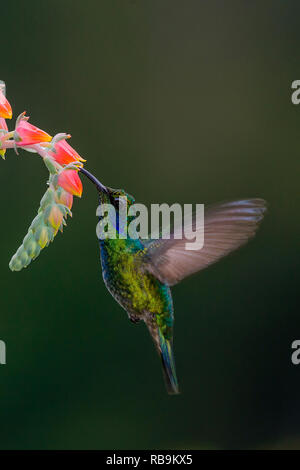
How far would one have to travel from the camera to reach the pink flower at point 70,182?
728 mm

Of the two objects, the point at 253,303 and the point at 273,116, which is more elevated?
the point at 273,116

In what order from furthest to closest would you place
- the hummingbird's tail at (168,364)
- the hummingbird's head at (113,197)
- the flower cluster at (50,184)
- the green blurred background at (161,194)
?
the green blurred background at (161,194)
the hummingbird's tail at (168,364)
the hummingbird's head at (113,197)
the flower cluster at (50,184)

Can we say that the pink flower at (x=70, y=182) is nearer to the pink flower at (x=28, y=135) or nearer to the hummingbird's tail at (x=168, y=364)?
the pink flower at (x=28, y=135)

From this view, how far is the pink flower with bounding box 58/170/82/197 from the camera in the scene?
0.73 m

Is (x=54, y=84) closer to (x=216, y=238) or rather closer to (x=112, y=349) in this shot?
(x=112, y=349)

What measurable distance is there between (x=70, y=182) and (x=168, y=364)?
17.1 inches

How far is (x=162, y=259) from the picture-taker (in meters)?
0.96

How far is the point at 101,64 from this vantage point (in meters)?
2.72

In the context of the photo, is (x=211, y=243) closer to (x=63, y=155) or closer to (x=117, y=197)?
(x=117, y=197)

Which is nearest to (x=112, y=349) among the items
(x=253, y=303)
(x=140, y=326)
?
(x=140, y=326)

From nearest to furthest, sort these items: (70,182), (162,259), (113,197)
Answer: (70,182) < (113,197) < (162,259)

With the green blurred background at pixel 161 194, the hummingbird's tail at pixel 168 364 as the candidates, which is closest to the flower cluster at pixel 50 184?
the hummingbird's tail at pixel 168 364

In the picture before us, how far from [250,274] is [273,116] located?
730 mm

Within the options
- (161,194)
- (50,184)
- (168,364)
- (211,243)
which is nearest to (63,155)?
(50,184)
